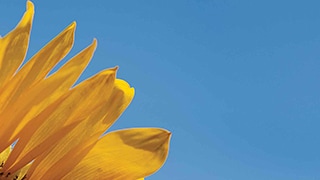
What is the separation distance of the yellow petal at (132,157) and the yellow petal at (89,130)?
0.04m

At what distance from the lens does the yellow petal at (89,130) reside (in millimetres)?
1447

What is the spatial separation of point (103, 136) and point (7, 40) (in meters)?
0.40

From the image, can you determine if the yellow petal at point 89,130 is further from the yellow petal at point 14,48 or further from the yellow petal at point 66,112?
the yellow petal at point 14,48

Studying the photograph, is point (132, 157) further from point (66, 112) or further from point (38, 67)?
point (38, 67)

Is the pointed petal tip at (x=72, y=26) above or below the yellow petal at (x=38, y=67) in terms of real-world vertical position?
above

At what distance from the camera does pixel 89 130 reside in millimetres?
1452

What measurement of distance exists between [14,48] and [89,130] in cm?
32

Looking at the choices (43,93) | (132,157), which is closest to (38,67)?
(43,93)

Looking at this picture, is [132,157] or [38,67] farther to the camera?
[132,157]

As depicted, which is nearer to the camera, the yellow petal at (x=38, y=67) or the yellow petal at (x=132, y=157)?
the yellow petal at (x=38, y=67)

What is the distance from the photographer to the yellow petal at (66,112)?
143cm

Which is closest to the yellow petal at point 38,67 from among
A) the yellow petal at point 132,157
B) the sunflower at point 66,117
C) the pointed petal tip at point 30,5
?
the sunflower at point 66,117

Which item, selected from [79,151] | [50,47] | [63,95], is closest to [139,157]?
[79,151]

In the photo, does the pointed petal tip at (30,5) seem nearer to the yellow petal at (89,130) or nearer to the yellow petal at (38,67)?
the yellow petal at (38,67)
